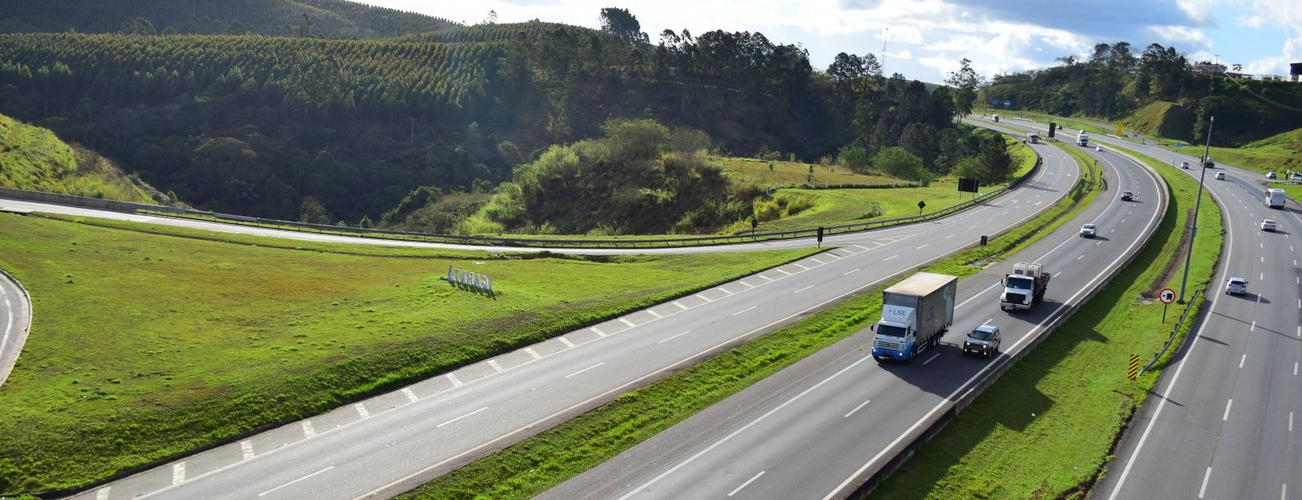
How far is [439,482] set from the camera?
2911cm

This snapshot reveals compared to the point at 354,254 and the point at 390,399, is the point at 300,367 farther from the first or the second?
the point at 354,254

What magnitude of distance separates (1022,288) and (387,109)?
144 meters

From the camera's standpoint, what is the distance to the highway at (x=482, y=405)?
96.0 feet

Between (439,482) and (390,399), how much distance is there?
9.50 meters

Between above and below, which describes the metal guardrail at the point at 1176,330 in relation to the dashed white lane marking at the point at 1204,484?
above

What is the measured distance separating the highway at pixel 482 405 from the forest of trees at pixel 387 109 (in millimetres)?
80155

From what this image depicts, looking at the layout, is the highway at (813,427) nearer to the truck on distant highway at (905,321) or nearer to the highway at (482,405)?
the truck on distant highway at (905,321)

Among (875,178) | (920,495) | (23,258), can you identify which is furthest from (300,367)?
(875,178)

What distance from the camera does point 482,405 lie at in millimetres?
36656

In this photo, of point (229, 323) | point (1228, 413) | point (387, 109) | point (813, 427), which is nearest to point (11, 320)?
point (229, 323)

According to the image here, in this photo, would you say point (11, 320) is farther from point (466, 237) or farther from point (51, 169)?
point (51, 169)

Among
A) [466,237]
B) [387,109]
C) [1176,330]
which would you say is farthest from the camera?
[387,109]

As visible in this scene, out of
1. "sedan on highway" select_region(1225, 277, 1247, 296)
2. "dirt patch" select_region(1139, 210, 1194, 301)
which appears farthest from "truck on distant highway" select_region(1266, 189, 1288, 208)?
"sedan on highway" select_region(1225, 277, 1247, 296)

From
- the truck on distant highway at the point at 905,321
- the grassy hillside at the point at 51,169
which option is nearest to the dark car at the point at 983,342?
the truck on distant highway at the point at 905,321
